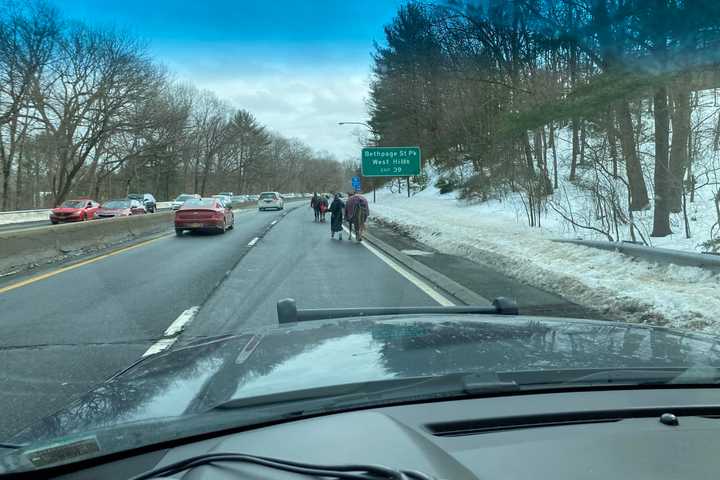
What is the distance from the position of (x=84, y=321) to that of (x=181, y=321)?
4.24ft

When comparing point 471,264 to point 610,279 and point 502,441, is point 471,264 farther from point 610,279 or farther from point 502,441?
point 502,441

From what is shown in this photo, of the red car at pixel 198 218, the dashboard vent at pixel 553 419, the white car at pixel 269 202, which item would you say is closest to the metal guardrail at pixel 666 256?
the dashboard vent at pixel 553 419

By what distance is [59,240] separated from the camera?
49.2 feet

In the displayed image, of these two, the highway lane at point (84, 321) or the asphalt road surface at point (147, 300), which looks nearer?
the highway lane at point (84, 321)

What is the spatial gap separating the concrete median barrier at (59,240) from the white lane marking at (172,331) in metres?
6.61

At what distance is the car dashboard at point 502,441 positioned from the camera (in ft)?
5.17

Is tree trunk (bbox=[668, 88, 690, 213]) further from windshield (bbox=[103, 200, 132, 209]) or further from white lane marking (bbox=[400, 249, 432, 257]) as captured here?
windshield (bbox=[103, 200, 132, 209])

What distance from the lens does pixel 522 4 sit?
760 inches

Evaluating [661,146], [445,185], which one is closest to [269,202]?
[445,185]

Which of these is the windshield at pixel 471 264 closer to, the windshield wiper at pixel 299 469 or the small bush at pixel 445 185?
the windshield wiper at pixel 299 469

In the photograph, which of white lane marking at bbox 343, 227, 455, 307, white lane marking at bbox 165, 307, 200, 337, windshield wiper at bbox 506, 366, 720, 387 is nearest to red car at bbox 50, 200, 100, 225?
white lane marking at bbox 343, 227, 455, 307

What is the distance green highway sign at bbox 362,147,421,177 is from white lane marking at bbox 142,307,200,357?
91.3 feet

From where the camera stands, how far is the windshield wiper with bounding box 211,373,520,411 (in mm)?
2021

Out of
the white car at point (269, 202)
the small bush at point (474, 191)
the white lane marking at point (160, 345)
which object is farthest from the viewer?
the white car at point (269, 202)
